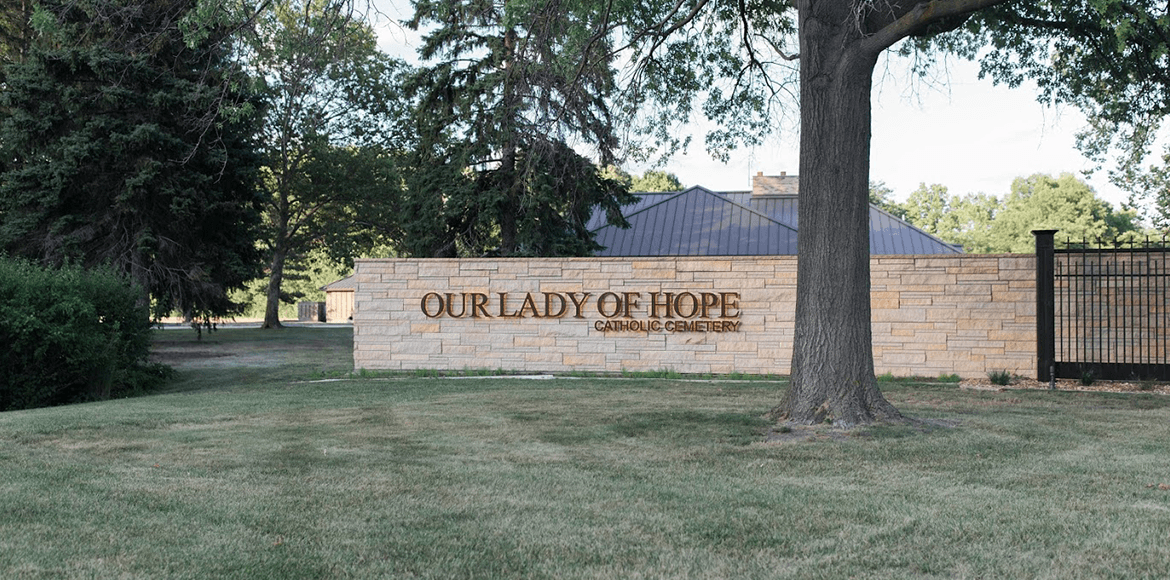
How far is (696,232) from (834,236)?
26749mm

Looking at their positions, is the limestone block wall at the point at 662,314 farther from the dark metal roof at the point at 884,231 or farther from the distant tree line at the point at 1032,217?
the distant tree line at the point at 1032,217

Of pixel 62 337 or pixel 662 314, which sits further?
pixel 662 314

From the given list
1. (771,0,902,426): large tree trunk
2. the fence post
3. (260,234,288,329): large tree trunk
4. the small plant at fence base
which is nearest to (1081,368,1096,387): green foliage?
the fence post

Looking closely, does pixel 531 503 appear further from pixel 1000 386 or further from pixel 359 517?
pixel 1000 386

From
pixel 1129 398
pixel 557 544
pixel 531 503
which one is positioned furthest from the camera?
pixel 1129 398

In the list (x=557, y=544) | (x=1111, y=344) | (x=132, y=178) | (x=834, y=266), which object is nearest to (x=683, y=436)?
(x=834, y=266)

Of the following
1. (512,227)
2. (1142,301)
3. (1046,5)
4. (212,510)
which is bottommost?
(212,510)

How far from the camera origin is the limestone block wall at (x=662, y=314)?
15.3m

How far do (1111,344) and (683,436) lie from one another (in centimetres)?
964

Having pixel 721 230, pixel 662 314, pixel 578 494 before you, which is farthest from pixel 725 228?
pixel 578 494

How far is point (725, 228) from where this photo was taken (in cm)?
3569

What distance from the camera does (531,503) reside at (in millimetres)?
5781

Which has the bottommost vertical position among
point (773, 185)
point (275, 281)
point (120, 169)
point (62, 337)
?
point (62, 337)

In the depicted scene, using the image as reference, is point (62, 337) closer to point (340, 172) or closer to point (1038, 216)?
point (340, 172)
